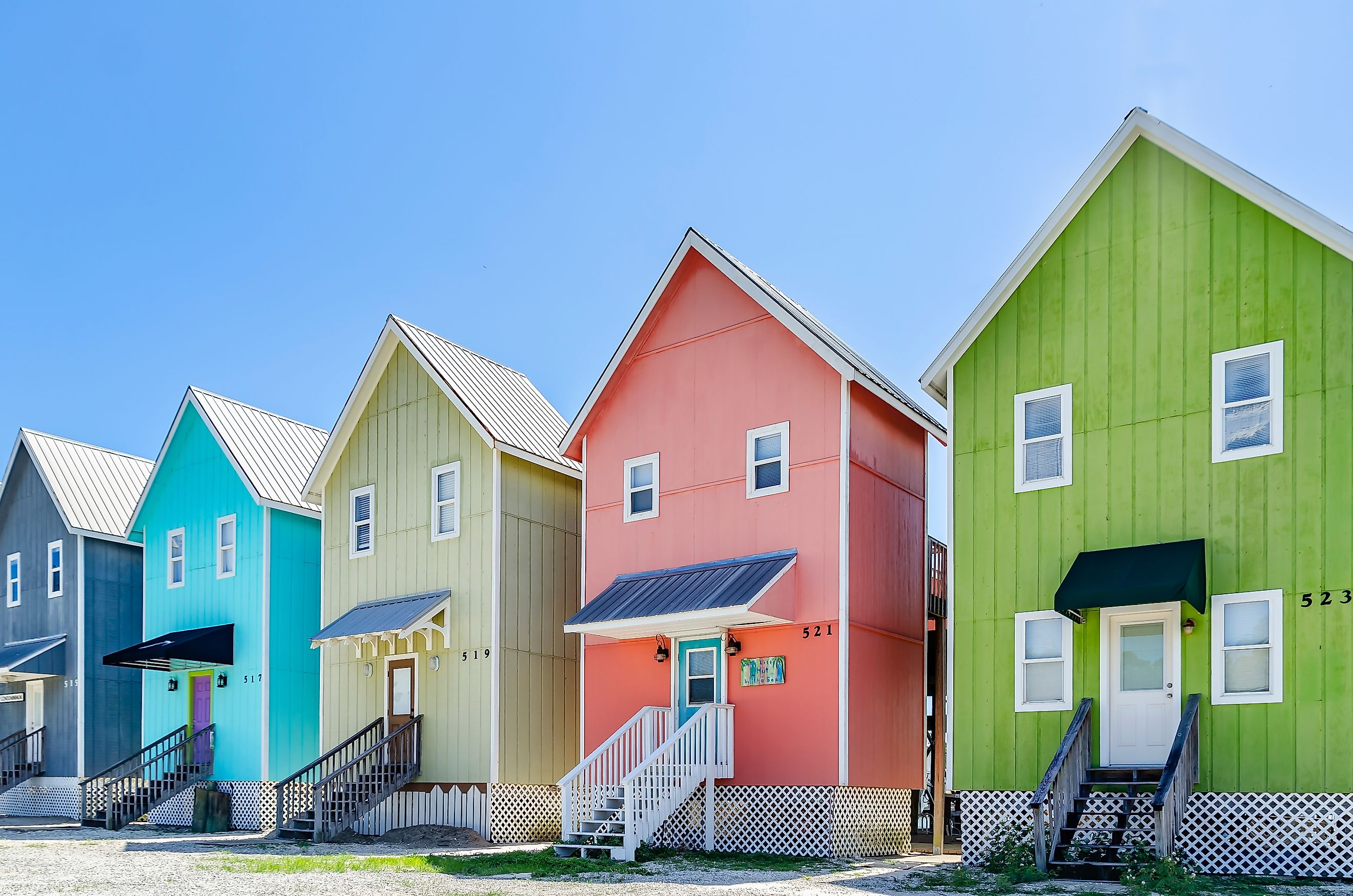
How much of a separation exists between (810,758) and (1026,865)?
4247 millimetres

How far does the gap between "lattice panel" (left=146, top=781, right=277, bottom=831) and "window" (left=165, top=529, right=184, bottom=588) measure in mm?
4636

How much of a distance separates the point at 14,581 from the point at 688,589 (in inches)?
874

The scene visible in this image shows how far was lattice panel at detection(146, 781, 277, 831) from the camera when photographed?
1004 inches

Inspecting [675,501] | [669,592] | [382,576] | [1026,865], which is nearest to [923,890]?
[1026,865]

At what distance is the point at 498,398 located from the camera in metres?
25.5

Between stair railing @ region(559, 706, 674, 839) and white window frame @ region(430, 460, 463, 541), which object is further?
white window frame @ region(430, 460, 463, 541)

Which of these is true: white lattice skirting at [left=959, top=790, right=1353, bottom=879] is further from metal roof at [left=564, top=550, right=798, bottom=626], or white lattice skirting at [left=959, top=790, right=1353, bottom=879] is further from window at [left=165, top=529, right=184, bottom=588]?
window at [left=165, top=529, right=184, bottom=588]

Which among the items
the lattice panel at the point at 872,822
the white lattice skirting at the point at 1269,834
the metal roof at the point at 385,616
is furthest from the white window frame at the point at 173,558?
the white lattice skirting at the point at 1269,834

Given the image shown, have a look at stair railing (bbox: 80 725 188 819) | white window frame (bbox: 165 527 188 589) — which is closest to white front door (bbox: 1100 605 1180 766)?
stair railing (bbox: 80 725 188 819)

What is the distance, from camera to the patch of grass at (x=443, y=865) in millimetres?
16703

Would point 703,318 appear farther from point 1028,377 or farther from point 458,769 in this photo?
point 458,769

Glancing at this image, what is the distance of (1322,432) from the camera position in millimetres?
15398

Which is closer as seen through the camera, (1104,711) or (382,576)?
(1104,711)

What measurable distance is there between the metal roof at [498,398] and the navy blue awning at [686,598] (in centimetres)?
364
